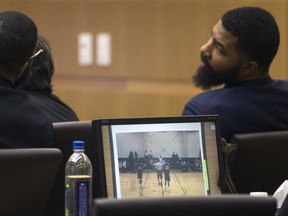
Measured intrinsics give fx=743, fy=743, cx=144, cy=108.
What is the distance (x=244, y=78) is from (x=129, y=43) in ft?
8.28

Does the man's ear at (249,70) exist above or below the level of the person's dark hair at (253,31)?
below

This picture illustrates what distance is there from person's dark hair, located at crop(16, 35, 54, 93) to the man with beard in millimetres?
686

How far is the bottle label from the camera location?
2.08 metres

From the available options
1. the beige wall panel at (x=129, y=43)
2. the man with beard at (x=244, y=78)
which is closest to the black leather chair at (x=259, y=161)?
the man with beard at (x=244, y=78)

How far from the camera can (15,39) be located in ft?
8.25

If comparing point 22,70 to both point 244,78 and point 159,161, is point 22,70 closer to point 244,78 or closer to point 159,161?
point 159,161

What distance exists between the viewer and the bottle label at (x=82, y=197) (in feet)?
6.82

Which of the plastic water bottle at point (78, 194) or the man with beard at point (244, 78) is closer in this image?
the plastic water bottle at point (78, 194)

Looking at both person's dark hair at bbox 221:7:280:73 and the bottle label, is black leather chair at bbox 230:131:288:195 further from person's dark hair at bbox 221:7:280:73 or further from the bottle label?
the bottle label

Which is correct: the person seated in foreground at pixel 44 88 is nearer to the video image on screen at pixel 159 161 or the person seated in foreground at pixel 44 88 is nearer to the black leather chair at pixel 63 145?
the black leather chair at pixel 63 145

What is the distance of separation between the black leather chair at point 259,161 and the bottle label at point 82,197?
0.65m

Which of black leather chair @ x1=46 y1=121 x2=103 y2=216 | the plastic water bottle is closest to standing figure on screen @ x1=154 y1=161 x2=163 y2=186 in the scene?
the plastic water bottle

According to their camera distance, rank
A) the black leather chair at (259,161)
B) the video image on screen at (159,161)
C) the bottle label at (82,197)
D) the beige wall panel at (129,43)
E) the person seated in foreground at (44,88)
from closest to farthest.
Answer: the bottle label at (82,197), the video image on screen at (159,161), the black leather chair at (259,161), the person seated in foreground at (44,88), the beige wall panel at (129,43)

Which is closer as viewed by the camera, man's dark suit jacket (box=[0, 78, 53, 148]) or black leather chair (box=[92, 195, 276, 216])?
black leather chair (box=[92, 195, 276, 216])
